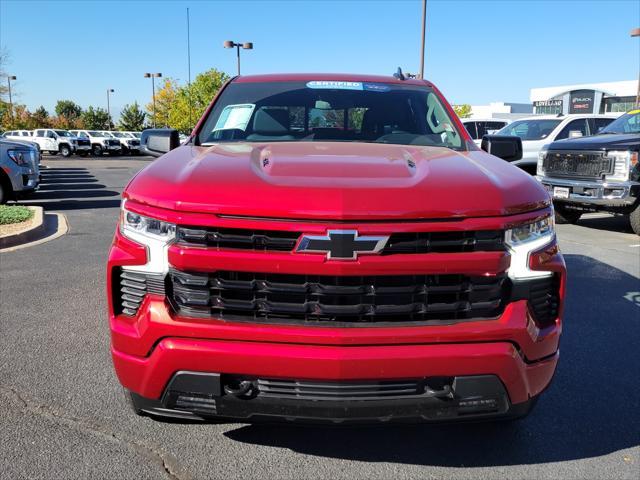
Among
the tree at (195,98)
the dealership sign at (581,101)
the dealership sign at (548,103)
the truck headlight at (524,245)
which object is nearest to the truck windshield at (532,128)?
the truck headlight at (524,245)

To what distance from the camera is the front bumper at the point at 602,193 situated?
29.2 ft

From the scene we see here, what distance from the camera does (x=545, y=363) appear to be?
2.40 metres

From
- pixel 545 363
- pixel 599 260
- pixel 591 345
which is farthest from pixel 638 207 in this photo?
pixel 545 363

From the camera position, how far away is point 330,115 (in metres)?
3.85

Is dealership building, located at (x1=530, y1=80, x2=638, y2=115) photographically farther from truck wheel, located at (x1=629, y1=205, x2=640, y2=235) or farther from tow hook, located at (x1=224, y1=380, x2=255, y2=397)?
tow hook, located at (x1=224, y1=380, x2=255, y2=397)

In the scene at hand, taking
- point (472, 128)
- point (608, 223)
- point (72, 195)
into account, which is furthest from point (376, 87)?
point (472, 128)

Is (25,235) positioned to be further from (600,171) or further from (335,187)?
(600,171)

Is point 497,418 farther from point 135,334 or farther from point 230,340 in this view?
point 135,334

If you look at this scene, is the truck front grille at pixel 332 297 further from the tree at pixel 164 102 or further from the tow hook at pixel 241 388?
the tree at pixel 164 102

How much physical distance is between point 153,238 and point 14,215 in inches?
325

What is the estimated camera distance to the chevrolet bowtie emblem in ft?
7.10

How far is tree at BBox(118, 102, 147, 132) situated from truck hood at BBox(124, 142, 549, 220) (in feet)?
291

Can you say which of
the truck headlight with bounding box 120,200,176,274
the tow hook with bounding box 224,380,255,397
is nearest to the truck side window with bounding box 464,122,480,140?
the truck headlight with bounding box 120,200,176,274

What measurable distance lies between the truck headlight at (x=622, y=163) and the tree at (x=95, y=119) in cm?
8749
